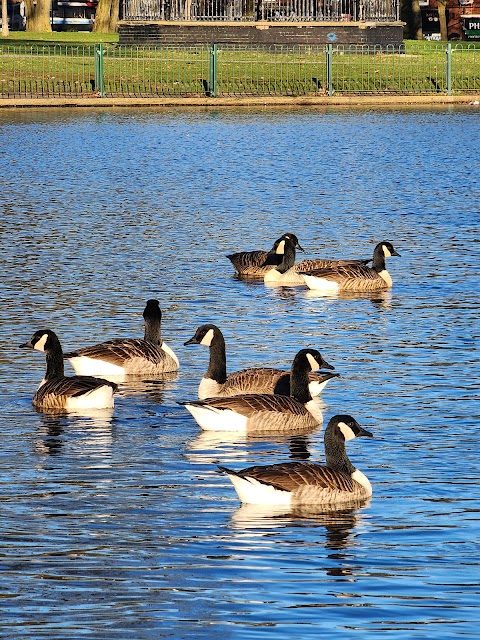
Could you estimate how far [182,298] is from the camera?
24234 mm

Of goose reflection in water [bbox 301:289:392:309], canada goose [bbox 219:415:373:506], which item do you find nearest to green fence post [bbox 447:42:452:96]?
goose reflection in water [bbox 301:289:392:309]

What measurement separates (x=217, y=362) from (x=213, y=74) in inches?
2026

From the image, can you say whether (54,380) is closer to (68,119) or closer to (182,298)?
(182,298)

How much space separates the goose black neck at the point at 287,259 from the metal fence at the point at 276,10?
50.4m

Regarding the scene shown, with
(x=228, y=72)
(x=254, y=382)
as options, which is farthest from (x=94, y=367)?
(x=228, y=72)

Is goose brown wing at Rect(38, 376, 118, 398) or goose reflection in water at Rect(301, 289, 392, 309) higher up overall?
goose brown wing at Rect(38, 376, 118, 398)

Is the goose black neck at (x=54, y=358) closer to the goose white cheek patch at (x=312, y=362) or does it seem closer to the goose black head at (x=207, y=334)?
the goose black head at (x=207, y=334)

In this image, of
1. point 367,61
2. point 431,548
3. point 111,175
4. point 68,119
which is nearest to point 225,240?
point 111,175

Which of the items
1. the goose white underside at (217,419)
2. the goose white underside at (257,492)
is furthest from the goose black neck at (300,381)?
the goose white underside at (257,492)

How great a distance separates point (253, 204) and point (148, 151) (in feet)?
44.7

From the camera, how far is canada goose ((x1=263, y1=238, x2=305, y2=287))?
26125 mm

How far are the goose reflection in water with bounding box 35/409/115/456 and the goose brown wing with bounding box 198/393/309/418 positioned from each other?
3.73ft

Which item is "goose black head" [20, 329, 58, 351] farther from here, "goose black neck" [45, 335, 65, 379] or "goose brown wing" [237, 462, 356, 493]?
"goose brown wing" [237, 462, 356, 493]

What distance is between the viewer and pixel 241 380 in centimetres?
1723
